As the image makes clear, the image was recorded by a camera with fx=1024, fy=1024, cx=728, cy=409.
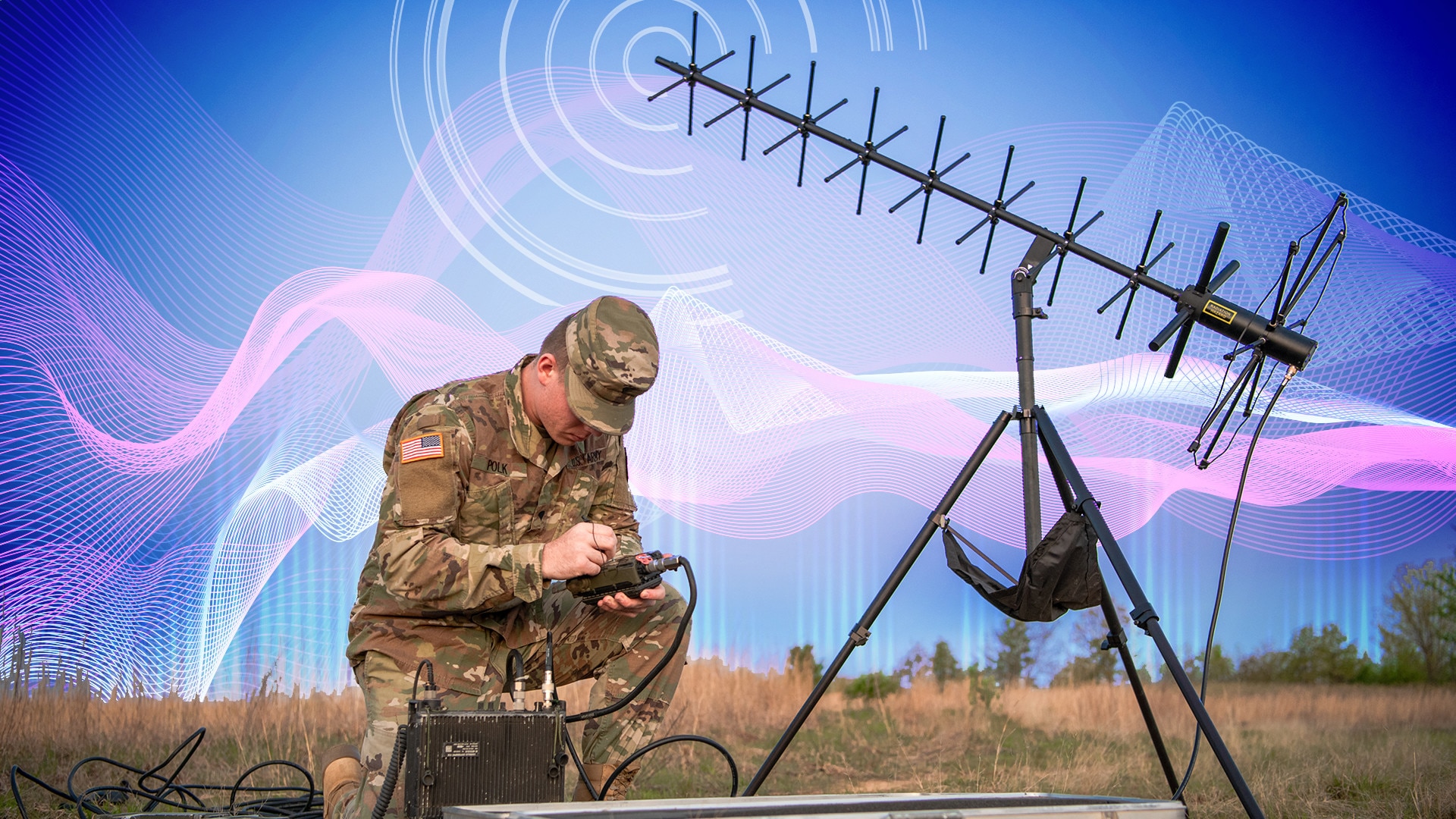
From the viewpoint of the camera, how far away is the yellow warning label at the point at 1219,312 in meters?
3.14

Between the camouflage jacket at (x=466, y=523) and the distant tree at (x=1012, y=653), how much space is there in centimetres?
378

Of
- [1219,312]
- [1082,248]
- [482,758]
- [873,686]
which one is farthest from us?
[873,686]

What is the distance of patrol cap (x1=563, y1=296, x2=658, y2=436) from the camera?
8.81 ft

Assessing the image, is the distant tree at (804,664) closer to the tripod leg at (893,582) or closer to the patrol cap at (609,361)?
the tripod leg at (893,582)

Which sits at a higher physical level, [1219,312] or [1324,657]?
[1219,312]

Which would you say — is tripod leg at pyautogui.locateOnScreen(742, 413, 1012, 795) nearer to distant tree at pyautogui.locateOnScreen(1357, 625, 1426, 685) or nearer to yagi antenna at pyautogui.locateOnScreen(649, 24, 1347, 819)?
yagi antenna at pyautogui.locateOnScreen(649, 24, 1347, 819)

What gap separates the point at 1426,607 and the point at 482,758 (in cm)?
640

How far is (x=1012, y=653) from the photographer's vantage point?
6.32 metres

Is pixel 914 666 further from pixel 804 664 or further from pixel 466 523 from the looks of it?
pixel 466 523

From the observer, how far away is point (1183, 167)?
5.90 m

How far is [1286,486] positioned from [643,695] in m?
4.57

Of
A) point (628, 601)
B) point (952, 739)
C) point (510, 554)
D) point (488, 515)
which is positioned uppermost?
point (488, 515)

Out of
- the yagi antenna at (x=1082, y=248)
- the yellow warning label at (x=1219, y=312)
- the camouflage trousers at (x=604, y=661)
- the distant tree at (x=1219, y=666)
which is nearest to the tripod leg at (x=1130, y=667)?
the yagi antenna at (x=1082, y=248)

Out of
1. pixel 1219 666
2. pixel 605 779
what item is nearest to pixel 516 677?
pixel 605 779
